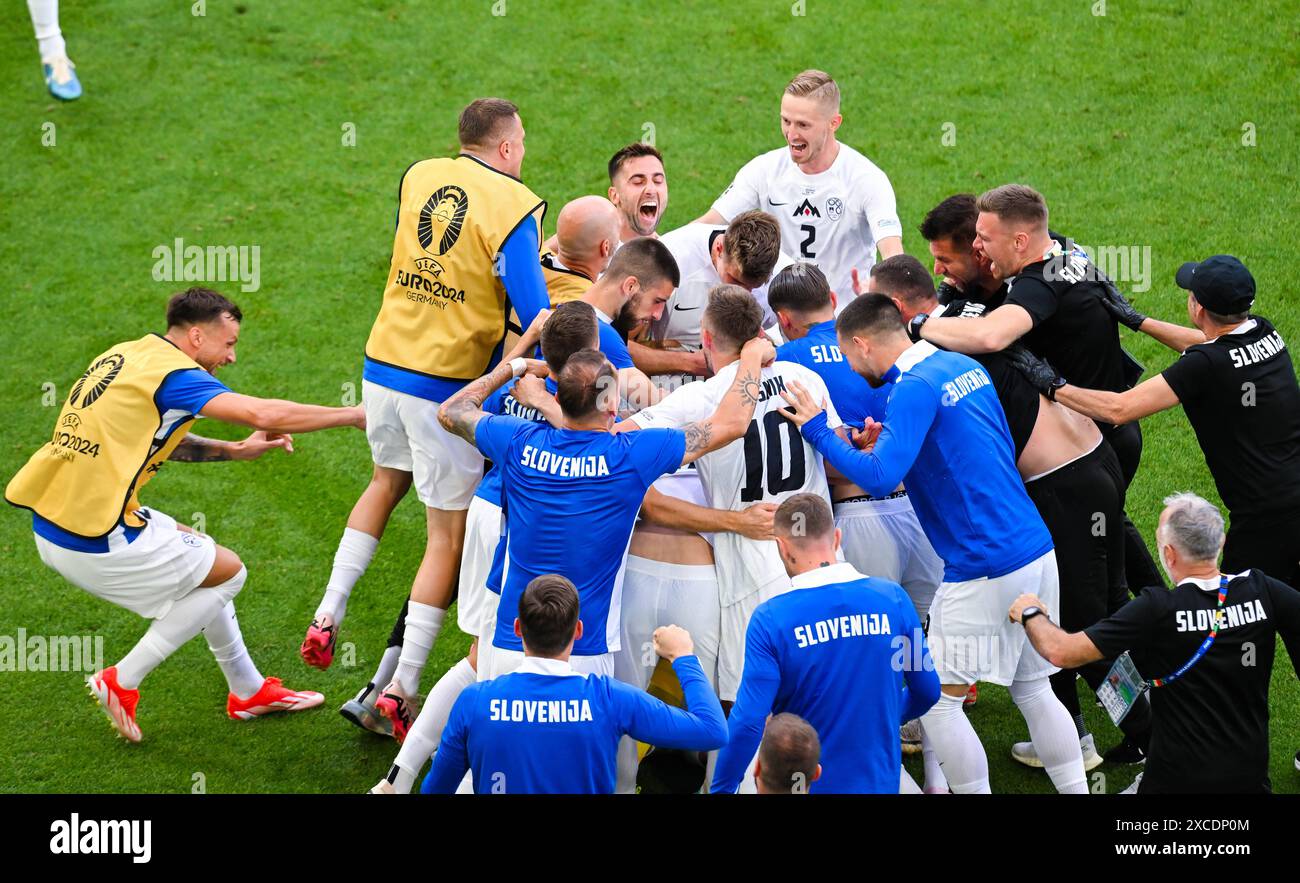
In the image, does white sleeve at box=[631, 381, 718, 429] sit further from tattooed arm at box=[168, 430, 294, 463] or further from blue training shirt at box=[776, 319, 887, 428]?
tattooed arm at box=[168, 430, 294, 463]

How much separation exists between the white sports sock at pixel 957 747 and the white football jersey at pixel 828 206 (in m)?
2.58

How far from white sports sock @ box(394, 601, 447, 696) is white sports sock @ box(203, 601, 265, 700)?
2.63 feet

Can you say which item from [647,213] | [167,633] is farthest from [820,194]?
[167,633]

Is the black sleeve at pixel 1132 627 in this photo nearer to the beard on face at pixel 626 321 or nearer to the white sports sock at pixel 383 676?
the beard on face at pixel 626 321

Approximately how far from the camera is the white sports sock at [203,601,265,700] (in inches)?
259

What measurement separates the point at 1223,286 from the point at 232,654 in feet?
14.9

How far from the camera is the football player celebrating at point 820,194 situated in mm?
7320

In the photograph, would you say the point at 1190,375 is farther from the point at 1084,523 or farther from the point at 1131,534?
the point at 1131,534

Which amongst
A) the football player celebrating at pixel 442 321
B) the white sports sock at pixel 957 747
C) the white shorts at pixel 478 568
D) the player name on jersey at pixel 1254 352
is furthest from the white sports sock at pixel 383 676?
the player name on jersey at pixel 1254 352

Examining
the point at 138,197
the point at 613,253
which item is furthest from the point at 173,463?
the point at 613,253

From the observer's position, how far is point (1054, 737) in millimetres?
5672

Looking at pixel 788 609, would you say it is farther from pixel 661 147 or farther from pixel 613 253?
pixel 661 147

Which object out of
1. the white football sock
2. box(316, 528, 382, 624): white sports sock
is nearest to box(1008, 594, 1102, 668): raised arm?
box(316, 528, 382, 624): white sports sock

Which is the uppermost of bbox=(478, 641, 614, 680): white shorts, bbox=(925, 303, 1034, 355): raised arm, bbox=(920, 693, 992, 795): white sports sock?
bbox=(925, 303, 1034, 355): raised arm
